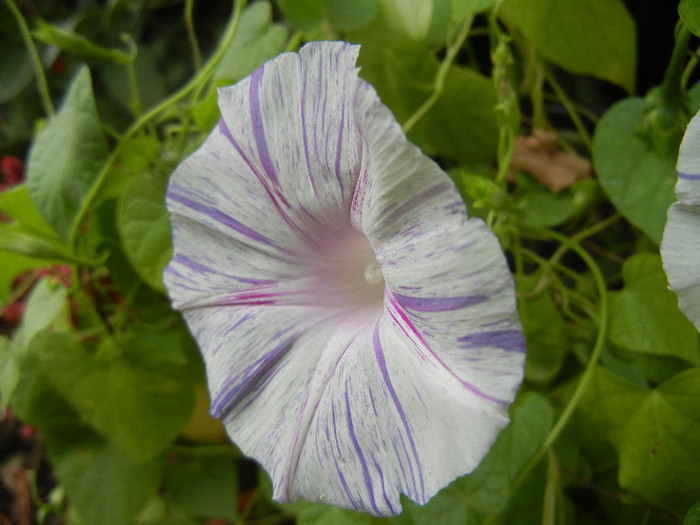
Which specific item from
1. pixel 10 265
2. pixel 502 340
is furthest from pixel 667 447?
pixel 10 265

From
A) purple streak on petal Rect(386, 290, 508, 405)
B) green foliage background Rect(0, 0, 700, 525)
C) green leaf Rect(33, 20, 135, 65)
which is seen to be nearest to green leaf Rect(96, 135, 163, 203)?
green foliage background Rect(0, 0, 700, 525)

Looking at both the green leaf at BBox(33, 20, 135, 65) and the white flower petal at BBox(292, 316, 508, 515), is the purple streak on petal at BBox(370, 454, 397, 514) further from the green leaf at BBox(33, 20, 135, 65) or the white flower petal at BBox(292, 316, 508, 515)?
the green leaf at BBox(33, 20, 135, 65)

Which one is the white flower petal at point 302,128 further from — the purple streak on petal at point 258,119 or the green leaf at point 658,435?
the green leaf at point 658,435

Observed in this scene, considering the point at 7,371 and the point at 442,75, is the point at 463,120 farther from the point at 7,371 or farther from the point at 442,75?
the point at 7,371

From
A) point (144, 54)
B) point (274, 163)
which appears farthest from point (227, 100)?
point (144, 54)

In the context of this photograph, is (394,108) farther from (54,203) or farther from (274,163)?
(54,203)

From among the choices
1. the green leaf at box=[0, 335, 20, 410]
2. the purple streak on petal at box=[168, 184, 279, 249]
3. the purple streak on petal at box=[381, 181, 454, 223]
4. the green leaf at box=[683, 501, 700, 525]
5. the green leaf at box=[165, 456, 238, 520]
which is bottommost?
the green leaf at box=[165, 456, 238, 520]

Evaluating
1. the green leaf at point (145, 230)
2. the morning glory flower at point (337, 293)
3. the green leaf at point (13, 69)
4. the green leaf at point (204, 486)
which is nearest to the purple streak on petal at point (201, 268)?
the morning glory flower at point (337, 293)
